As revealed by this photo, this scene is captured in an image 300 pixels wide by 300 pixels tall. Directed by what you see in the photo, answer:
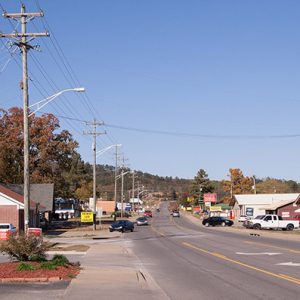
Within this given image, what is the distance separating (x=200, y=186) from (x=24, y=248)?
6791 inches

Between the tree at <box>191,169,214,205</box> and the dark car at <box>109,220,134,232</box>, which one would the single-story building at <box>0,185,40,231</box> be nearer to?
the dark car at <box>109,220,134,232</box>

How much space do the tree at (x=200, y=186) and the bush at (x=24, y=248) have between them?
172m

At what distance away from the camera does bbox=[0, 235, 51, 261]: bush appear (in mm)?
16922

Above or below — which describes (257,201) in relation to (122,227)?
above

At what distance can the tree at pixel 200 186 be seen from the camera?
19062cm

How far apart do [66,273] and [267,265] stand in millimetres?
8354

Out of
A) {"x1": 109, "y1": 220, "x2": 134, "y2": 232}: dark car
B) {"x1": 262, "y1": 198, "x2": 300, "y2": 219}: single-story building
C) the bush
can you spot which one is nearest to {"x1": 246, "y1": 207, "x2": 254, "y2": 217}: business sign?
{"x1": 262, "y1": 198, "x2": 300, "y2": 219}: single-story building

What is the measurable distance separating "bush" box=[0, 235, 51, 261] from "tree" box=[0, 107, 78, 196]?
57.8 meters

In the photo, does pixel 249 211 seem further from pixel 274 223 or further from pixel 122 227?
pixel 122 227

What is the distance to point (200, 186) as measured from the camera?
188 m

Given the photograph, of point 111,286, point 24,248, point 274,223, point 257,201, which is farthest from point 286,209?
point 111,286

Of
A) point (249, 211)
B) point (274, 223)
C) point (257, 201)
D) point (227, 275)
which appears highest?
point (257, 201)

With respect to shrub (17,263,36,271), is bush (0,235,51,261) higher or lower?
higher

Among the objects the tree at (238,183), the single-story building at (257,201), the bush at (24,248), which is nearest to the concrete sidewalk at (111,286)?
the bush at (24,248)
